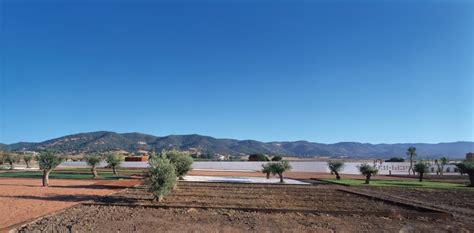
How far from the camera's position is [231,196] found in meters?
21.4

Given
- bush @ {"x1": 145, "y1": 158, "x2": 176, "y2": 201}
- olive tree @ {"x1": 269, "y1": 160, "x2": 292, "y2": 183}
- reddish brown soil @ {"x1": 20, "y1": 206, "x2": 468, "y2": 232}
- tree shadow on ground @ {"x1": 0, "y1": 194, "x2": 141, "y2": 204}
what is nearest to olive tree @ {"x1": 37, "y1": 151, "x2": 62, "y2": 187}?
tree shadow on ground @ {"x1": 0, "y1": 194, "x2": 141, "y2": 204}

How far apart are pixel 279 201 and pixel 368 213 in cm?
525

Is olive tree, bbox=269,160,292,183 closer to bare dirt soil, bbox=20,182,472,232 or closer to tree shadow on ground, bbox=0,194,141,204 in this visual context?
bare dirt soil, bbox=20,182,472,232

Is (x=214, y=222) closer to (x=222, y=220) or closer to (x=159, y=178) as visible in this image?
(x=222, y=220)

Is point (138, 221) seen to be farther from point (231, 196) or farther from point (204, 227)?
point (231, 196)

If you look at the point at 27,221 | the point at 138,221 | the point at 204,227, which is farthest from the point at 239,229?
the point at 27,221

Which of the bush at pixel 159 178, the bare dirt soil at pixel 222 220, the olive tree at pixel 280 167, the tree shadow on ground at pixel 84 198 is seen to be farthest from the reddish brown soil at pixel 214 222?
the olive tree at pixel 280 167

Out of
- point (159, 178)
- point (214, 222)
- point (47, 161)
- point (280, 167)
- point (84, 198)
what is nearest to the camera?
point (214, 222)

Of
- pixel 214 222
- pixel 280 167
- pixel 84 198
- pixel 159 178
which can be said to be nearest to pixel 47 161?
pixel 84 198

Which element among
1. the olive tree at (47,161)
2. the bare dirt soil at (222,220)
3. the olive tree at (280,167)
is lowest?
the bare dirt soil at (222,220)

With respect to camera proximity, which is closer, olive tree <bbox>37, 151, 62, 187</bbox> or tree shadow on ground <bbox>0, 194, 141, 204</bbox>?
tree shadow on ground <bbox>0, 194, 141, 204</bbox>

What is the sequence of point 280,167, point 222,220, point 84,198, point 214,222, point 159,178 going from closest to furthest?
point 214,222, point 222,220, point 159,178, point 84,198, point 280,167

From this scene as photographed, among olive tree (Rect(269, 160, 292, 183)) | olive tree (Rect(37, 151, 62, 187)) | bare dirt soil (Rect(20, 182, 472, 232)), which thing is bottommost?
bare dirt soil (Rect(20, 182, 472, 232))

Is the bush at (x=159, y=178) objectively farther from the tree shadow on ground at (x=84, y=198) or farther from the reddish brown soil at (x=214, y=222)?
the reddish brown soil at (x=214, y=222)
